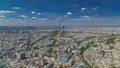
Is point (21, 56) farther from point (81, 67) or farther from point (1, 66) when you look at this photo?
point (81, 67)

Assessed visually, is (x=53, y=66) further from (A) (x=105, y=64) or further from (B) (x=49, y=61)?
(A) (x=105, y=64)

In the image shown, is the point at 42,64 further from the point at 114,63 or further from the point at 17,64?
the point at 114,63

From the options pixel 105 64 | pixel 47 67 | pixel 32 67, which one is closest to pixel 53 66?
pixel 47 67

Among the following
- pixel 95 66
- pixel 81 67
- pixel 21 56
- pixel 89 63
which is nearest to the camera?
pixel 81 67

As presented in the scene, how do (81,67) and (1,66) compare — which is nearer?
(81,67)

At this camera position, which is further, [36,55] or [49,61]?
[36,55]

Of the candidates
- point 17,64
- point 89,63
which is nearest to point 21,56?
point 17,64

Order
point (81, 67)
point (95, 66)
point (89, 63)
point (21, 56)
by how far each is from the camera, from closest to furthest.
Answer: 1. point (81, 67)
2. point (95, 66)
3. point (89, 63)
4. point (21, 56)

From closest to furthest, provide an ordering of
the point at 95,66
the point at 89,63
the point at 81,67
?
1. the point at 81,67
2. the point at 95,66
3. the point at 89,63
